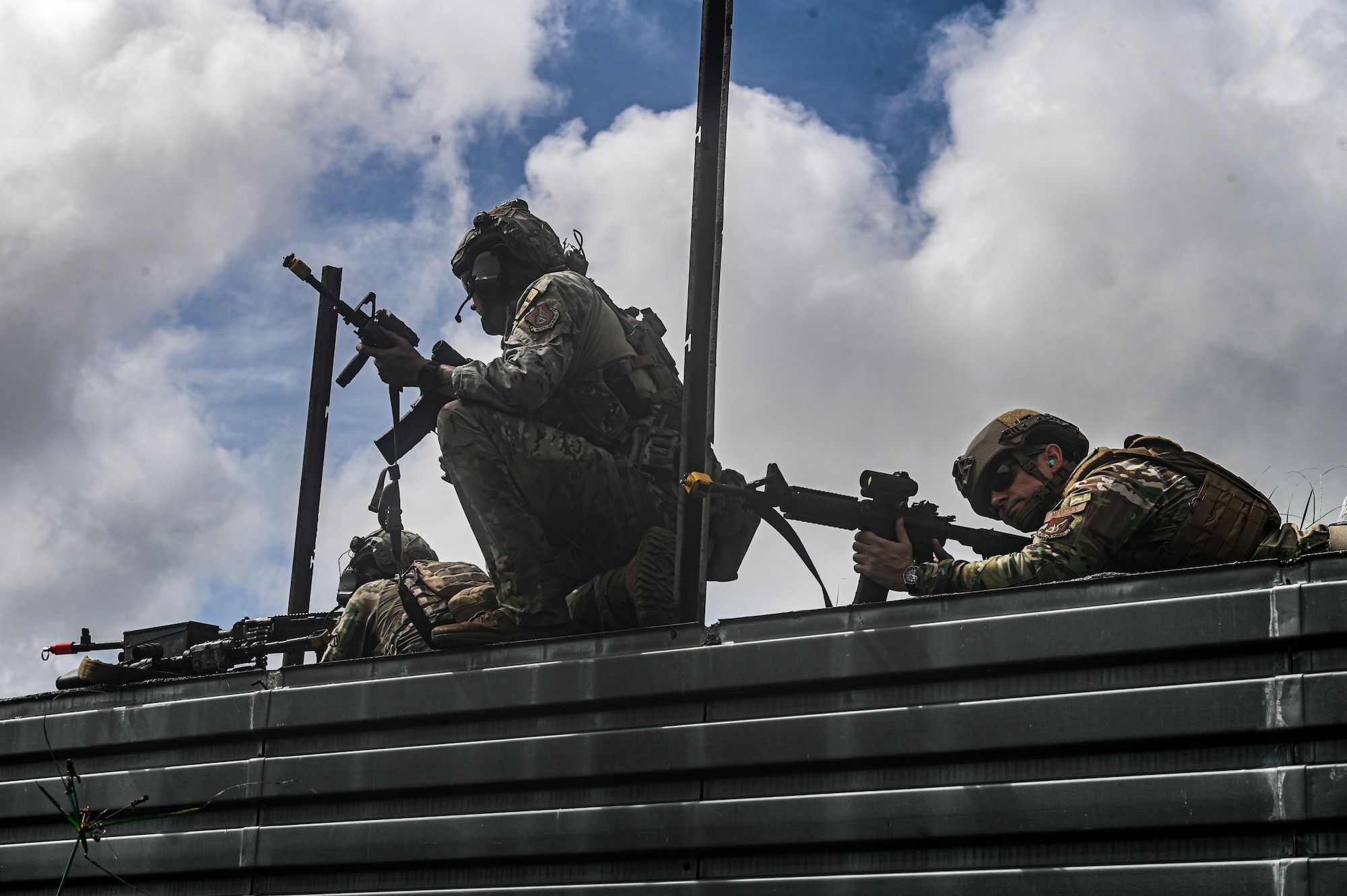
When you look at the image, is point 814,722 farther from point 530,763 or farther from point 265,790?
point 265,790

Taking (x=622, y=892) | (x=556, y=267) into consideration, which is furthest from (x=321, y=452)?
(x=622, y=892)

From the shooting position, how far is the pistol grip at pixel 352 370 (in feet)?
18.4

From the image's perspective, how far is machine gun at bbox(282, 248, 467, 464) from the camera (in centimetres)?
546

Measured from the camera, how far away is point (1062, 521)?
13.3ft

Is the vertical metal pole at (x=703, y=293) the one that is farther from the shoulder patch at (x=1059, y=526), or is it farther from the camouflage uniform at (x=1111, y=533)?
the shoulder patch at (x=1059, y=526)

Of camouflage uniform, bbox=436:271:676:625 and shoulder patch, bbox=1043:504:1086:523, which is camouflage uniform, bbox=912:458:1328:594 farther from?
camouflage uniform, bbox=436:271:676:625

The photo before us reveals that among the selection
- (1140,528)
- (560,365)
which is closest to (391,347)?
(560,365)

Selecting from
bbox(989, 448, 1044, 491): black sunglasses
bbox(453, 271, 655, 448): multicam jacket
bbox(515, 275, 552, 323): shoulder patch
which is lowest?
bbox(989, 448, 1044, 491): black sunglasses

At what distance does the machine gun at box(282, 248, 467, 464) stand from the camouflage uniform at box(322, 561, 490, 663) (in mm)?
615

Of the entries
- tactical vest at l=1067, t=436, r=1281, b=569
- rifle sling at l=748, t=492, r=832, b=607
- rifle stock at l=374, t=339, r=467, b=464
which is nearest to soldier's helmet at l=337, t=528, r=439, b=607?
rifle stock at l=374, t=339, r=467, b=464

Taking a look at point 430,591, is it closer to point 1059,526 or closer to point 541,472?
point 541,472

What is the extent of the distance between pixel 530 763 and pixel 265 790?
37.9 inches

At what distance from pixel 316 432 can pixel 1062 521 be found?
155 inches

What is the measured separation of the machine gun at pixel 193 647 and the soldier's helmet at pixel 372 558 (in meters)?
0.39
